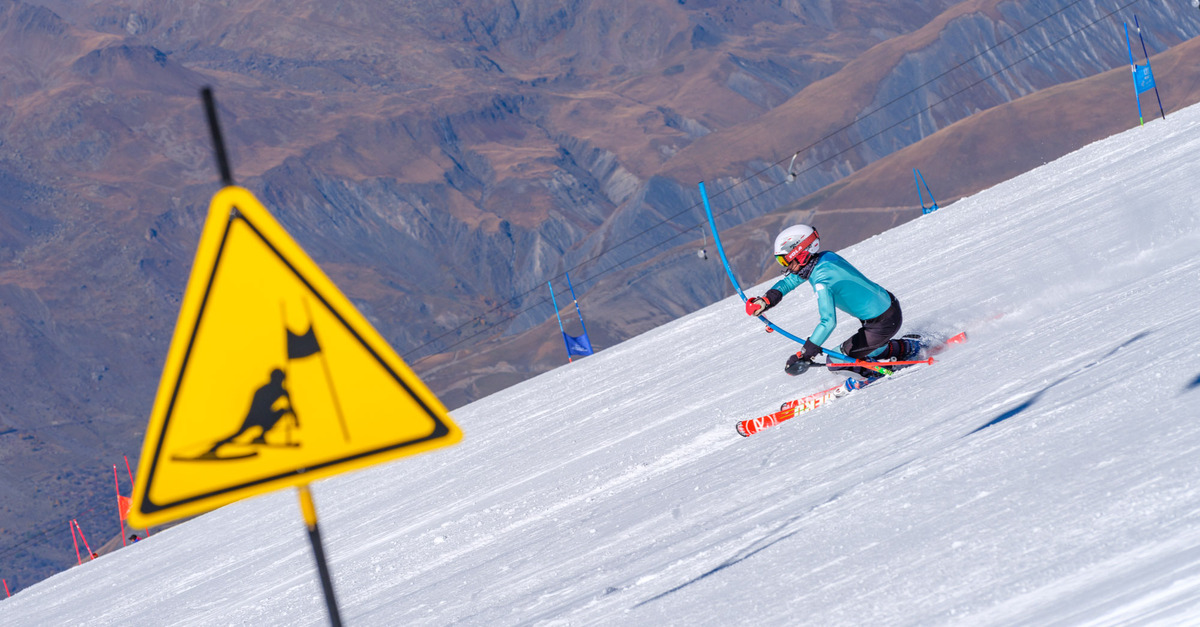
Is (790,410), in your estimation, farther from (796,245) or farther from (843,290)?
(796,245)

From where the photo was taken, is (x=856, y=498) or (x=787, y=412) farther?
(x=787, y=412)

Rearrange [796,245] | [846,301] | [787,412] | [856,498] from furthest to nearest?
[846,301]
[796,245]
[787,412]
[856,498]

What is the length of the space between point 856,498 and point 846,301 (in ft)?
14.3

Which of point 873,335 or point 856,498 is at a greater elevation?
point 873,335

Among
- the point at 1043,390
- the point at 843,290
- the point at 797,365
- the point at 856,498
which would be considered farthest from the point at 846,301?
the point at 856,498

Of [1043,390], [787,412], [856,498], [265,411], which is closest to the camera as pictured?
[265,411]

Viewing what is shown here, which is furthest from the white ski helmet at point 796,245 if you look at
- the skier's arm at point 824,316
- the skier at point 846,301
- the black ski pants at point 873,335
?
the black ski pants at point 873,335

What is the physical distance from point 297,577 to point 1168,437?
7422 millimetres

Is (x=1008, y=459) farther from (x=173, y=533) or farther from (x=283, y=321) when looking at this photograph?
(x=173, y=533)

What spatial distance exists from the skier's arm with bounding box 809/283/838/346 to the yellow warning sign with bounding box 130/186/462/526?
606 centimetres

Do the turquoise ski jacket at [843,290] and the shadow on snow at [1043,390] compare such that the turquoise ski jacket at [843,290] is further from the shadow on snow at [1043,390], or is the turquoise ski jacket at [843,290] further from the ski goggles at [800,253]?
the shadow on snow at [1043,390]

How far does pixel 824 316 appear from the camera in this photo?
9.49 meters

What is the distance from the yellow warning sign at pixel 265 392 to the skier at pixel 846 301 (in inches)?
243

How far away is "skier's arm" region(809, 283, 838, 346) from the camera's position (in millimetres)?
9367
